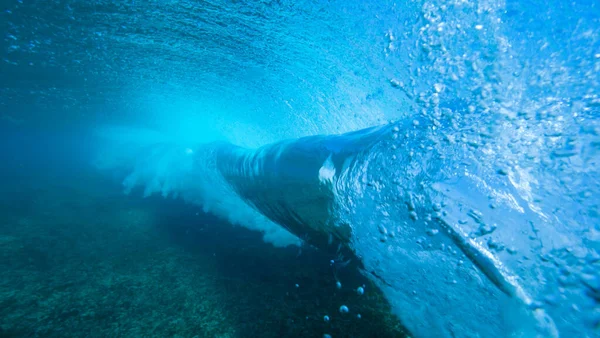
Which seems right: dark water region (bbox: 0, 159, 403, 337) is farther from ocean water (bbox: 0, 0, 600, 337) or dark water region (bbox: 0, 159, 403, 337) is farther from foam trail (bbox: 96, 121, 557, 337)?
foam trail (bbox: 96, 121, 557, 337)

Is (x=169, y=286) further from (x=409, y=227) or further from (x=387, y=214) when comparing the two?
(x=409, y=227)

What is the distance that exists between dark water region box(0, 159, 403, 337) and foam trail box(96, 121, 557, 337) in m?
0.58

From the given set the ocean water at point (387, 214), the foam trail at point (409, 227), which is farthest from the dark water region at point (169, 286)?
the foam trail at point (409, 227)

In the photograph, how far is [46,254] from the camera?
490 cm

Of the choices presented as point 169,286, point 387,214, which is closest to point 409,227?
point 387,214

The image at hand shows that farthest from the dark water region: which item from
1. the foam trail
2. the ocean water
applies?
the foam trail

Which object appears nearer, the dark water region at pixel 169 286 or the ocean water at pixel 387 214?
the ocean water at pixel 387 214

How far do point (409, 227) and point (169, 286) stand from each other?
3.84 metres

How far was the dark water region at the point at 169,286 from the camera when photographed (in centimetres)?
296

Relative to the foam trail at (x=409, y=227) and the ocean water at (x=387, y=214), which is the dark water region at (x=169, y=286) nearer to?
the ocean water at (x=387, y=214)

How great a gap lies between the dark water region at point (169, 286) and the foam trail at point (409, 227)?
1.89 ft

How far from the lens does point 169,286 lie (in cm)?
382

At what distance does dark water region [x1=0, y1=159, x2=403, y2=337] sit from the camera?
2957 millimetres

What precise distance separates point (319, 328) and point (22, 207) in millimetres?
11953
